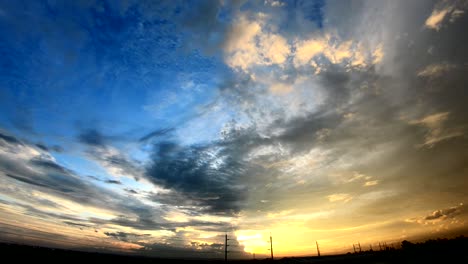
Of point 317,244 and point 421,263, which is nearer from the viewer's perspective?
point 421,263

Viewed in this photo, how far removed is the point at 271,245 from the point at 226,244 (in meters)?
36.0

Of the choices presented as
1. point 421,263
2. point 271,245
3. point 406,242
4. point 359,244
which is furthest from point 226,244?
point 359,244

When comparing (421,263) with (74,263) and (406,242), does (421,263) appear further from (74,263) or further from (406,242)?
(406,242)

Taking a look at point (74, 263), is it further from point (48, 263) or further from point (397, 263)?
point (397, 263)

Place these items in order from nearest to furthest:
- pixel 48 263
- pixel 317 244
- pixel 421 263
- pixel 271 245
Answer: pixel 421 263 < pixel 48 263 < pixel 271 245 < pixel 317 244

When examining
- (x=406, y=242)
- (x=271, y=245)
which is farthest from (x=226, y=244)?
(x=406, y=242)

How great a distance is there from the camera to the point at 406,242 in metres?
94.8

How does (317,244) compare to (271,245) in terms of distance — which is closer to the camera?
(271,245)

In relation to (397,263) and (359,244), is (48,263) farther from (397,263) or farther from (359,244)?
(359,244)

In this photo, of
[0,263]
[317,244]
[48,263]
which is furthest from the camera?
[317,244]

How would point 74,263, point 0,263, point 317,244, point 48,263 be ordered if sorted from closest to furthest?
1. point 0,263
2. point 48,263
3. point 74,263
4. point 317,244

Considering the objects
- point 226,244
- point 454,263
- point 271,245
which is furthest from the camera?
point 271,245

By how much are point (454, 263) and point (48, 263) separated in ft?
154

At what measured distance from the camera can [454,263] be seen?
19719 millimetres
